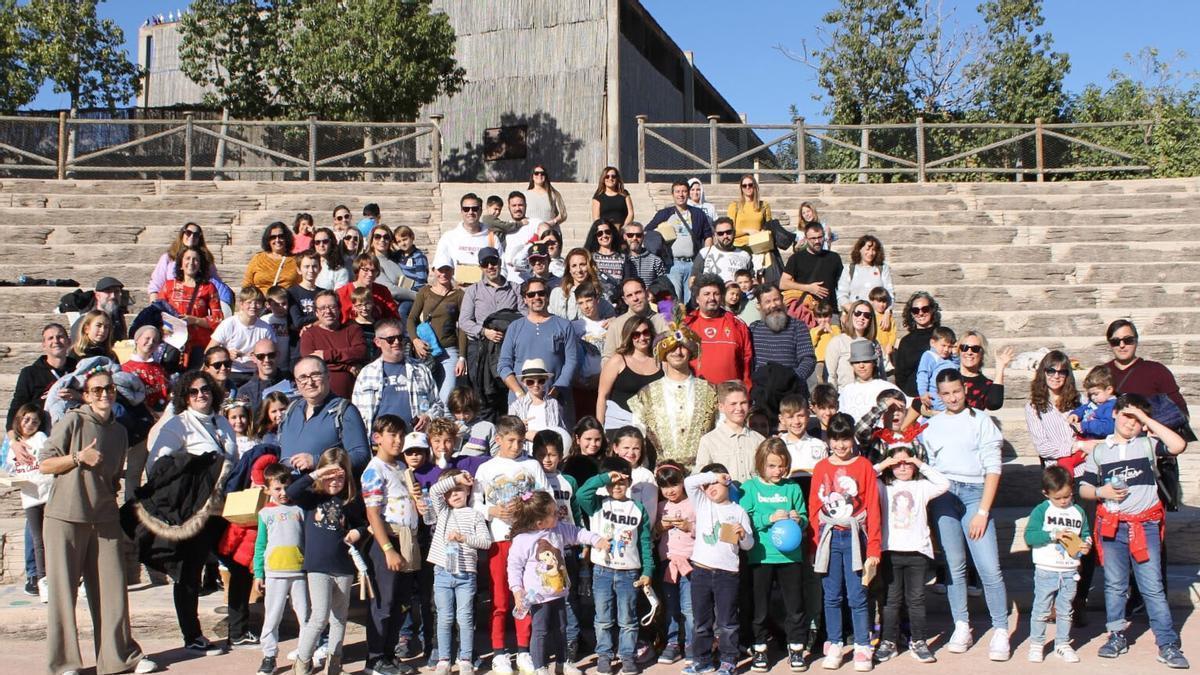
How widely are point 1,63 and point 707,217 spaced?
19.5 metres

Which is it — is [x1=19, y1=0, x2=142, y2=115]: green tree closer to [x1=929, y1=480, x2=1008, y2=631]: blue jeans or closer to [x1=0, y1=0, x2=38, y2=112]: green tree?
[x1=0, y1=0, x2=38, y2=112]: green tree

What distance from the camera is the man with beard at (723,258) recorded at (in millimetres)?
10148

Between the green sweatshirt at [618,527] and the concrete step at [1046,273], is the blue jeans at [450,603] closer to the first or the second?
the green sweatshirt at [618,527]

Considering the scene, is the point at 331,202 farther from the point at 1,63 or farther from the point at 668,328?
the point at 1,63

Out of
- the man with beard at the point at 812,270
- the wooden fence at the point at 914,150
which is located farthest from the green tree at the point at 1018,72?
the man with beard at the point at 812,270

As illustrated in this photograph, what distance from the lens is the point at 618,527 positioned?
21.6 feet

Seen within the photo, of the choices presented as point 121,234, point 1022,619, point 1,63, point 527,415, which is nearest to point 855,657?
point 1022,619

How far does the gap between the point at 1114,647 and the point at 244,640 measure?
474 centimetres

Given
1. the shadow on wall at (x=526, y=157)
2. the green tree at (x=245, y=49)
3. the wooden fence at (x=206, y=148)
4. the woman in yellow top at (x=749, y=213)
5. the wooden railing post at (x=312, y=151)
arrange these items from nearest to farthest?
the woman in yellow top at (x=749, y=213), the wooden fence at (x=206, y=148), the wooden railing post at (x=312, y=151), the green tree at (x=245, y=49), the shadow on wall at (x=526, y=157)

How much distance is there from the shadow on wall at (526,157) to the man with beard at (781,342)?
14534 millimetres

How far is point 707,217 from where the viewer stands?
11.3 m

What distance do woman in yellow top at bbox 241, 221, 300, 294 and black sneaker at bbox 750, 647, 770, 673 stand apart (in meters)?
4.99

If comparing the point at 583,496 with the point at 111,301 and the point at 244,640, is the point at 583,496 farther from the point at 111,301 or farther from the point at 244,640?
the point at 111,301

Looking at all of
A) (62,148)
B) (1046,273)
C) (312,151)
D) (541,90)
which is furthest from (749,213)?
(541,90)
